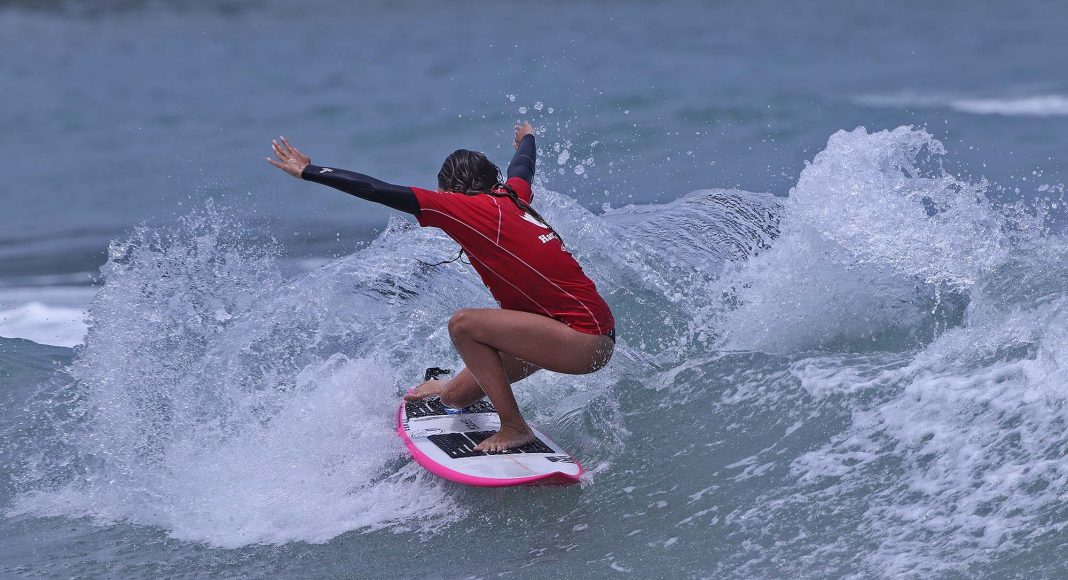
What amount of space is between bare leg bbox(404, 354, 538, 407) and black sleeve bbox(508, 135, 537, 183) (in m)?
0.85

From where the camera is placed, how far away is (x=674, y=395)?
600cm

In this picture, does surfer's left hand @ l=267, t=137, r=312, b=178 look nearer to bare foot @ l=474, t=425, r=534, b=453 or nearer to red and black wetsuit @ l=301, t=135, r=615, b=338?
red and black wetsuit @ l=301, t=135, r=615, b=338

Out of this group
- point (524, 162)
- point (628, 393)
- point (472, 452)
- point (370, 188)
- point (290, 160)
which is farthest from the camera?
point (628, 393)

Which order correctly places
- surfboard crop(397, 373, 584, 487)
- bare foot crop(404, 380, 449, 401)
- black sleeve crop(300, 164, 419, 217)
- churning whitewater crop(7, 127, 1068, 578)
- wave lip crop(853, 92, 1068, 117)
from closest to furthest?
churning whitewater crop(7, 127, 1068, 578)
black sleeve crop(300, 164, 419, 217)
surfboard crop(397, 373, 584, 487)
bare foot crop(404, 380, 449, 401)
wave lip crop(853, 92, 1068, 117)

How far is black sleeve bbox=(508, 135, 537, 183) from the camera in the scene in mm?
5633

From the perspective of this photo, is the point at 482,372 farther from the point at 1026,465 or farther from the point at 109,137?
the point at 109,137

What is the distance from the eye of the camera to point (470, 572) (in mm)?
4641

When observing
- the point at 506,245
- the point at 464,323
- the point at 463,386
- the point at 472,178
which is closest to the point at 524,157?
the point at 472,178

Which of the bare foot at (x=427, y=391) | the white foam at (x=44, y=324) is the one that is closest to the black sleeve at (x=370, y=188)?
the bare foot at (x=427, y=391)

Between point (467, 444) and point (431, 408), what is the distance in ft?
1.79

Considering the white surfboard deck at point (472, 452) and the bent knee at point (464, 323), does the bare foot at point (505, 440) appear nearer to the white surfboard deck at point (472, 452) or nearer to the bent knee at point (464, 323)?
the white surfboard deck at point (472, 452)

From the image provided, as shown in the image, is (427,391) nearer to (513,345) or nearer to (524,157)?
(513,345)

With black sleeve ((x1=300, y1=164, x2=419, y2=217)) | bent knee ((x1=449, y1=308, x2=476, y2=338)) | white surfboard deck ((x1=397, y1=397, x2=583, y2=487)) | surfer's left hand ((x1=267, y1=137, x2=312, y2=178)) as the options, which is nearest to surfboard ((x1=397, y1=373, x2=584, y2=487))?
white surfboard deck ((x1=397, y1=397, x2=583, y2=487))

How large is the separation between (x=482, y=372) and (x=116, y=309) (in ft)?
7.97
